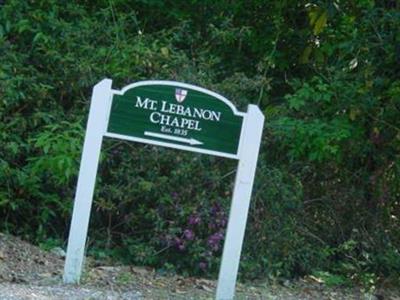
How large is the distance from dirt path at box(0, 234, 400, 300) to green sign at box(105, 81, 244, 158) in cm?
123

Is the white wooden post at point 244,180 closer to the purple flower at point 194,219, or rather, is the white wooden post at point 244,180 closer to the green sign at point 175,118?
the green sign at point 175,118

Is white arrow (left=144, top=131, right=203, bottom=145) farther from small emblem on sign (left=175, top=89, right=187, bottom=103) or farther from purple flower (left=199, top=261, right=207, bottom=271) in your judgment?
purple flower (left=199, top=261, right=207, bottom=271)

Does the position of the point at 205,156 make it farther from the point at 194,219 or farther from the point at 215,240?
the point at 215,240

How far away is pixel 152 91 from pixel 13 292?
184 centimetres

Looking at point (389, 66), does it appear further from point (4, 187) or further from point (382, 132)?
point (4, 187)

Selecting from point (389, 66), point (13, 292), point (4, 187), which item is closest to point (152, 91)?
point (13, 292)

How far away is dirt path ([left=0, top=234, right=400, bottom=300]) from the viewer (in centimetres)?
691

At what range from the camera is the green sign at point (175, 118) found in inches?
276

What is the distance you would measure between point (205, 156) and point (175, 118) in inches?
62.3

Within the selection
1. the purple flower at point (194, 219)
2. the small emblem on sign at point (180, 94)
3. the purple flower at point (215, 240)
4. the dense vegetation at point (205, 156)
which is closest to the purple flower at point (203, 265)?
the dense vegetation at point (205, 156)

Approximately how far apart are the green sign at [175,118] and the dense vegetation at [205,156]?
125 centimetres

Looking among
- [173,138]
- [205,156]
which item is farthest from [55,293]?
[205,156]

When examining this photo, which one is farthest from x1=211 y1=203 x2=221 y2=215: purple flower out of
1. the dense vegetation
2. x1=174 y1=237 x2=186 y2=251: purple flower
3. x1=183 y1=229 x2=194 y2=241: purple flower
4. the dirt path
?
the dirt path

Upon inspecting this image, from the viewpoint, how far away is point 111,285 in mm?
7340
